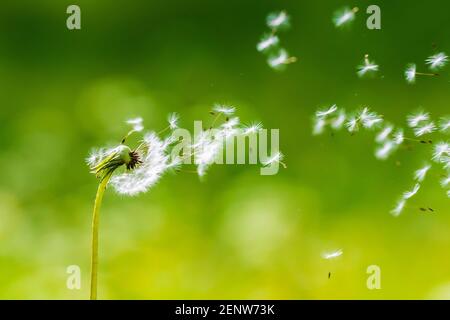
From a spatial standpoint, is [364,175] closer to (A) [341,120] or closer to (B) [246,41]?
(A) [341,120]

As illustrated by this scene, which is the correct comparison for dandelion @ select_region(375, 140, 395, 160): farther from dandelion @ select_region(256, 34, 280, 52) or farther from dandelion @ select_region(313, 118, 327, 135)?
dandelion @ select_region(256, 34, 280, 52)

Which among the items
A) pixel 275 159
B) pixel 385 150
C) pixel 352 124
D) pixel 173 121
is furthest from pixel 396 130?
pixel 173 121

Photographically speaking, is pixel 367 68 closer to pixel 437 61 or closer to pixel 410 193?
pixel 437 61

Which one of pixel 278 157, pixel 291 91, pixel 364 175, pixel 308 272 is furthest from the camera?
pixel 291 91

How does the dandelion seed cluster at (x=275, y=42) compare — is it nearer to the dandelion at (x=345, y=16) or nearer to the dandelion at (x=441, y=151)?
the dandelion at (x=345, y=16)

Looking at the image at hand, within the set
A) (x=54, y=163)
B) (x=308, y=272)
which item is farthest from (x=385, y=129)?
(x=54, y=163)

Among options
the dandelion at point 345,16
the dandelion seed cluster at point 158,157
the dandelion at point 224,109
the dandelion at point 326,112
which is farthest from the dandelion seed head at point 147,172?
the dandelion at point 345,16

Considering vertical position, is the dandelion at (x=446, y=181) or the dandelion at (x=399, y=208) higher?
the dandelion at (x=446, y=181)
